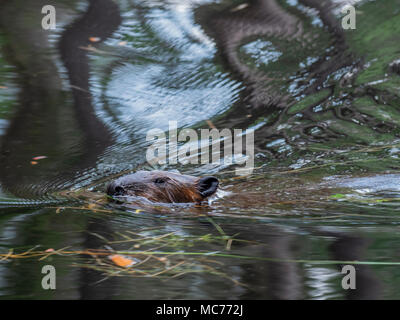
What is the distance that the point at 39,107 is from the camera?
7.24 meters

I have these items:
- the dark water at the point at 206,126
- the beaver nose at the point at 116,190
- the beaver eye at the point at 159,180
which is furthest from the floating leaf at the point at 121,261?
the beaver eye at the point at 159,180

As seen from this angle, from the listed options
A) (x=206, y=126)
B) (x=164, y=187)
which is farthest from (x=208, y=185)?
(x=206, y=126)

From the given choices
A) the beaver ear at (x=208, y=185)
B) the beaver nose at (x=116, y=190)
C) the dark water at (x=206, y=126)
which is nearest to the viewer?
the dark water at (x=206, y=126)

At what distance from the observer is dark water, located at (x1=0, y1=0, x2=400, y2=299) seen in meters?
3.15

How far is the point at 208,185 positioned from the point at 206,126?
215 cm

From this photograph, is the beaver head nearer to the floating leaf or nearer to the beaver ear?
the beaver ear

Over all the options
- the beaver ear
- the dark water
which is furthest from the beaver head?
the dark water

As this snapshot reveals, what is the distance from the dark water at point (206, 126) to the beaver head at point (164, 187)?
0.63 feet

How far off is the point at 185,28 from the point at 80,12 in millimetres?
1674

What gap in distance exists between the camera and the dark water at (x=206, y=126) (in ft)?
10.3

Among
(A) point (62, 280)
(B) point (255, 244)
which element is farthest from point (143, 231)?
(A) point (62, 280)

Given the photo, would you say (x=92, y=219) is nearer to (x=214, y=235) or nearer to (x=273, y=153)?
(x=214, y=235)

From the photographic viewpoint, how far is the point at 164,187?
5.39 meters

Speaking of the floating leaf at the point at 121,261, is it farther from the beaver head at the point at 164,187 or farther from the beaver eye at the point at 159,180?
the beaver eye at the point at 159,180
